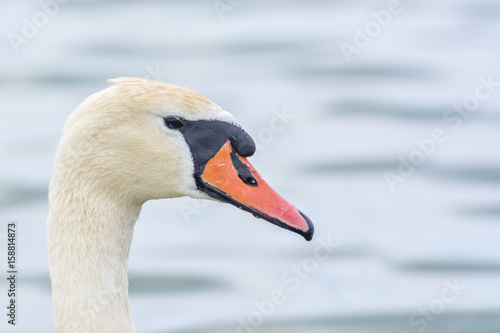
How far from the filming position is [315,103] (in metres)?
10.9

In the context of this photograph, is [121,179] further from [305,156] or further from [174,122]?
[305,156]

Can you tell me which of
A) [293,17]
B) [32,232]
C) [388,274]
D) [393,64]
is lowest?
[388,274]

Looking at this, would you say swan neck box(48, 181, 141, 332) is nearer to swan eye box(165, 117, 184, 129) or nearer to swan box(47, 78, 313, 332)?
swan box(47, 78, 313, 332)

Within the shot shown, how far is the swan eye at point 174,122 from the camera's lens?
4.58m

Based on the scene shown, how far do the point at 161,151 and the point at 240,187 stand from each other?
1.17ft

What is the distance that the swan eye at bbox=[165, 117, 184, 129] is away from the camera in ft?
15.0

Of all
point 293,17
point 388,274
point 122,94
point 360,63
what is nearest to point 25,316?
point 388,274

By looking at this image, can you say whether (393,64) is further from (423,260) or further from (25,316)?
(25,316)

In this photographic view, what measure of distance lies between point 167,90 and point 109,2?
30.4ft

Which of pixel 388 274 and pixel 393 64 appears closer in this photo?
pixel 388 274

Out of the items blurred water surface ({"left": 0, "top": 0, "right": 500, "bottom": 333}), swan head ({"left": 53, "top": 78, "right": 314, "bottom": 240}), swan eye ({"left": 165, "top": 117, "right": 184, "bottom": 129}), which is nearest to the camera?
swan head ({"left": 53, "top": 78, "right": 314, "bottom": 240})

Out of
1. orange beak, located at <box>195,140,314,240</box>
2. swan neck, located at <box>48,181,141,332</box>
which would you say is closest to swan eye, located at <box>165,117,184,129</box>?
orange beak, located at <box>195,140,314,240</box>

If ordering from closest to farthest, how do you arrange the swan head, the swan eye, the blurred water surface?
the swan head
the swan eye
the blurred water surface

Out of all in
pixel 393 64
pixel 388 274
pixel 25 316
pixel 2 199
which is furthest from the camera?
pixel 393 64
